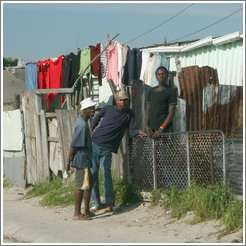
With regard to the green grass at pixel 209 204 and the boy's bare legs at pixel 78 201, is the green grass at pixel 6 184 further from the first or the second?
the green grass at pixel 209 204

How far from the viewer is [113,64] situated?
11812mm

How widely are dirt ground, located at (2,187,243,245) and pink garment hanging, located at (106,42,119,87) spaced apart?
2.85 metres

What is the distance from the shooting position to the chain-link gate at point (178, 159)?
339 inches

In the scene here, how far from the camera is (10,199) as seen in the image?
489 inches

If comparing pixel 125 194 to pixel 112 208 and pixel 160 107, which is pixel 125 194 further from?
pixel 160 107

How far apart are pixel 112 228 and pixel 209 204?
151cm

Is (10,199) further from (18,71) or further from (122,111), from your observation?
(18,71)

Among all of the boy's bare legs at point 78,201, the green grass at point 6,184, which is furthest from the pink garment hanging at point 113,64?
the green grass at point 6,184

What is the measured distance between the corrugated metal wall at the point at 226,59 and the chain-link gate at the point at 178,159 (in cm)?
305

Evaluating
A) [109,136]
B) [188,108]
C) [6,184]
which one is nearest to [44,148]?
[6,184]

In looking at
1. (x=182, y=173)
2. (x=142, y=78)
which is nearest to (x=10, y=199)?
(x=142, y=78)

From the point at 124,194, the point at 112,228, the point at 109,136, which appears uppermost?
the point at 109,136

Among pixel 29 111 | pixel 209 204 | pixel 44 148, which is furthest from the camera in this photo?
pixel 29 111

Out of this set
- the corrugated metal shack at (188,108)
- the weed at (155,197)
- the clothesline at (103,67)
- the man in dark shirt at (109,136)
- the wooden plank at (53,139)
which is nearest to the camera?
the weed at (155,197)
